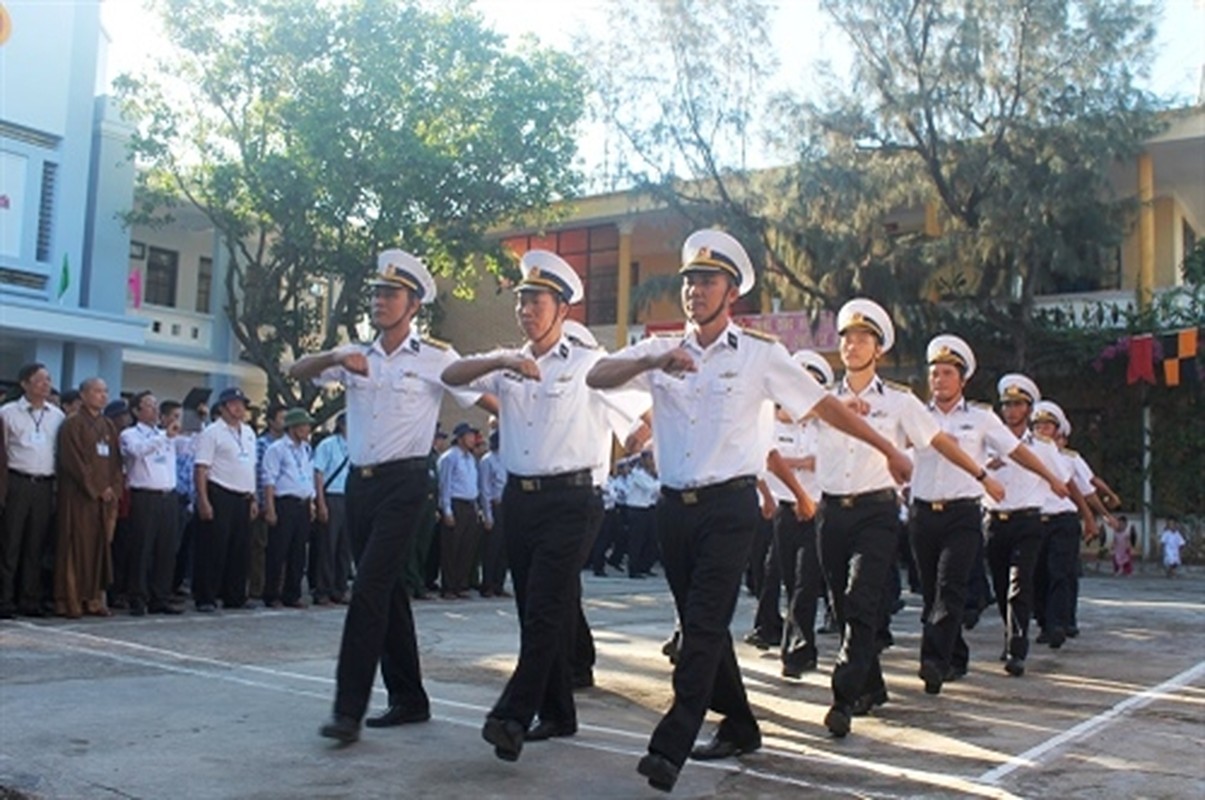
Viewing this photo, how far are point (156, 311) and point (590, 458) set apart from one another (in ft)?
89.5

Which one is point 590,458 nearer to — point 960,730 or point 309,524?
point 960,730

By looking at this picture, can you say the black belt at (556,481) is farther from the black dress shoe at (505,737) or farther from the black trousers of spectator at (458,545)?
the black trousers of spectator at (458,545)

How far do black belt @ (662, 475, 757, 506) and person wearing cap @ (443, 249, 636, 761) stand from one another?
62cm

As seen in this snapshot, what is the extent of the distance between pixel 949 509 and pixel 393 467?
3714 mm

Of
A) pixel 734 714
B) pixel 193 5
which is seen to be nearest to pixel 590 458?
pixel 734 714

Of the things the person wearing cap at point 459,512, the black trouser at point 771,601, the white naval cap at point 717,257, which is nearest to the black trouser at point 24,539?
the person wearing cap at point 459,512

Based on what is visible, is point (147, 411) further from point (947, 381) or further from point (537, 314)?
point (947, 381)

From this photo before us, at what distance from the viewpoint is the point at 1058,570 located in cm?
1052

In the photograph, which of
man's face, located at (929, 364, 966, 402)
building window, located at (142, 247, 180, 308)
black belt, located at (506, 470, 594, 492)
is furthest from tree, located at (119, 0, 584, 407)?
black belt, located at (506, 470, 594, 492)

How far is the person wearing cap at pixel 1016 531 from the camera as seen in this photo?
8641 mm

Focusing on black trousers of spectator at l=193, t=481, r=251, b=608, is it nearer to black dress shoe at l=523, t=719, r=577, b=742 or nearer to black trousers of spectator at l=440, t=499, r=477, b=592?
black trousers of spectator at l=440, t=499, r=477, b=592

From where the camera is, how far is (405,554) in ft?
18.7

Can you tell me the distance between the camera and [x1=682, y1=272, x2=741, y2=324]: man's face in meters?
5.36

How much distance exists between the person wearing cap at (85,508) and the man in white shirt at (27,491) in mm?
122
